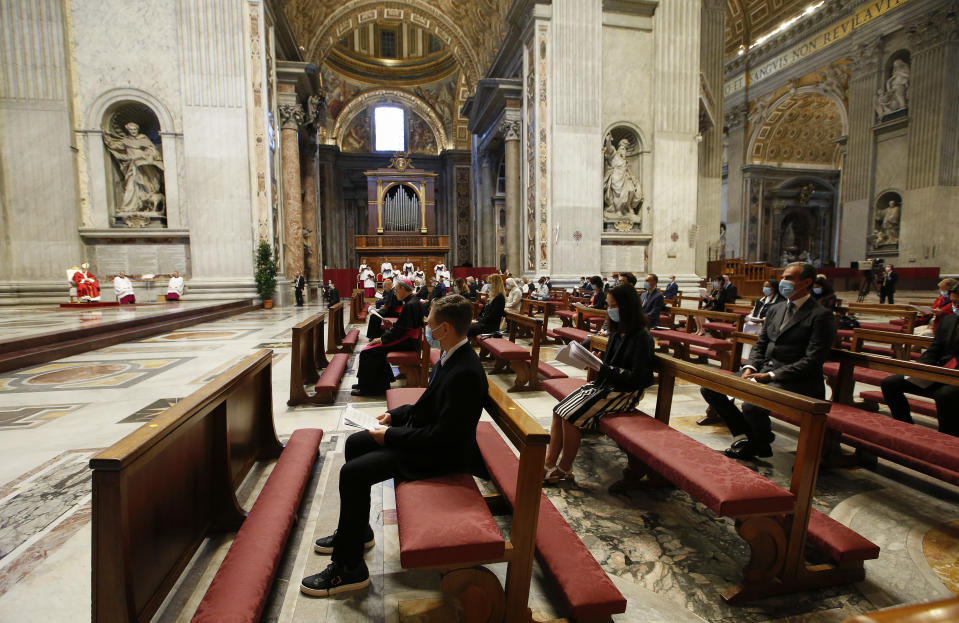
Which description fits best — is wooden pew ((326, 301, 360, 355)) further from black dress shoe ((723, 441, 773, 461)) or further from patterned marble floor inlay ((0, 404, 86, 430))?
black dress shoe ((723, 441, 773, 461))

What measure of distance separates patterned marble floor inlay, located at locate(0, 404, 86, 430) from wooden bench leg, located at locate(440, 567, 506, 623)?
3889 millimetres

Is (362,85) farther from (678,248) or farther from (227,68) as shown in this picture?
(678,248)

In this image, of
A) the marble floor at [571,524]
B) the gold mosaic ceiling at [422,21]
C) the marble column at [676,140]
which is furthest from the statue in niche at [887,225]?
the marble floor at [571,524]

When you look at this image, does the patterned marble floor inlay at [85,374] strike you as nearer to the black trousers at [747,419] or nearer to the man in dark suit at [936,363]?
the black trousers at [747,419]

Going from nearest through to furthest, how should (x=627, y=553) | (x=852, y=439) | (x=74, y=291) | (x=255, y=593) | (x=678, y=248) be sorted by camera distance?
(x=255, y=593), (x=627, y=553), (x=852, y=439), (x=74, y=291), (x=678, y=248)

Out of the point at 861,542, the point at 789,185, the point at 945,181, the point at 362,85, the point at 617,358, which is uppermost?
the point at 362,85

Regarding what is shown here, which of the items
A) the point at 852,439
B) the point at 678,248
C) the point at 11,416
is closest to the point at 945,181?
the point at 678,248

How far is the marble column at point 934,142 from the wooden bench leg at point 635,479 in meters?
21.7

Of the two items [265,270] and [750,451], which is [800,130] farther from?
[750,451]

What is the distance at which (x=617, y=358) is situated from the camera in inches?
118

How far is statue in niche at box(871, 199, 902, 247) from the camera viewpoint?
1878 cm

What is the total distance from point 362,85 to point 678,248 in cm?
2316

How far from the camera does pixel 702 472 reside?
2023 millimetres

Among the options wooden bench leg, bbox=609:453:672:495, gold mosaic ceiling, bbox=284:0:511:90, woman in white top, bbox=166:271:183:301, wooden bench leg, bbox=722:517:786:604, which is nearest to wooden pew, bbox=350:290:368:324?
woman in white top, bbox=166:271:183:301
